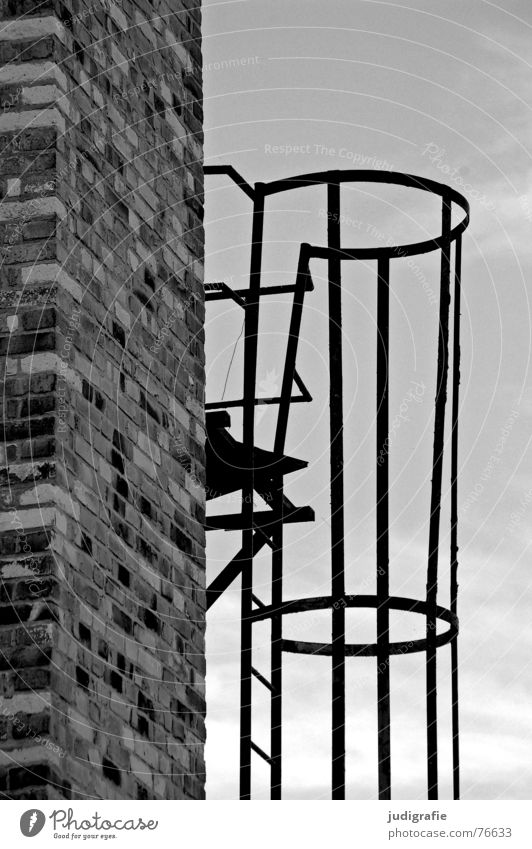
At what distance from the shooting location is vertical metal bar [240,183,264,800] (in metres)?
8.10

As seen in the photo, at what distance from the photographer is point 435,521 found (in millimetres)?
8047

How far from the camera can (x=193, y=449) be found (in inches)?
286

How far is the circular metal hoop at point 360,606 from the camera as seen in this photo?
796 cm

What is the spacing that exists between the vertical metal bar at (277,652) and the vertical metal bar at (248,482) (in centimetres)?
13

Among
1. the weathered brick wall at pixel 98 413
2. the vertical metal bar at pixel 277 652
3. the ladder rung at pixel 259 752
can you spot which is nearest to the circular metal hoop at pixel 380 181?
the weathered brick wall at pixel 98 413

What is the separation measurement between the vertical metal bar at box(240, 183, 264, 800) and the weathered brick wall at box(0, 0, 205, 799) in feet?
3.13

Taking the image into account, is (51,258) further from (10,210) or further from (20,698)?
(20,698)

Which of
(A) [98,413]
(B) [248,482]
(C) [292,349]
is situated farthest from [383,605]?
(A) [98,413]

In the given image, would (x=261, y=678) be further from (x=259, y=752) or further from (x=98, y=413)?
(x=98, y=413)

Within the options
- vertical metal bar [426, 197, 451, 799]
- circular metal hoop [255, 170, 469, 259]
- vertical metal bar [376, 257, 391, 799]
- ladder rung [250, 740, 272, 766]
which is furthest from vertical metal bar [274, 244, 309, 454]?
ladder rung [250, 740, 272, 766]

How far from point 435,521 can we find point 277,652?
1094 millimetres

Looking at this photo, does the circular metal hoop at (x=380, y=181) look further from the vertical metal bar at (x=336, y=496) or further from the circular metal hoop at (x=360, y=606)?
the circular metal hoop at (x=360, y=606)
